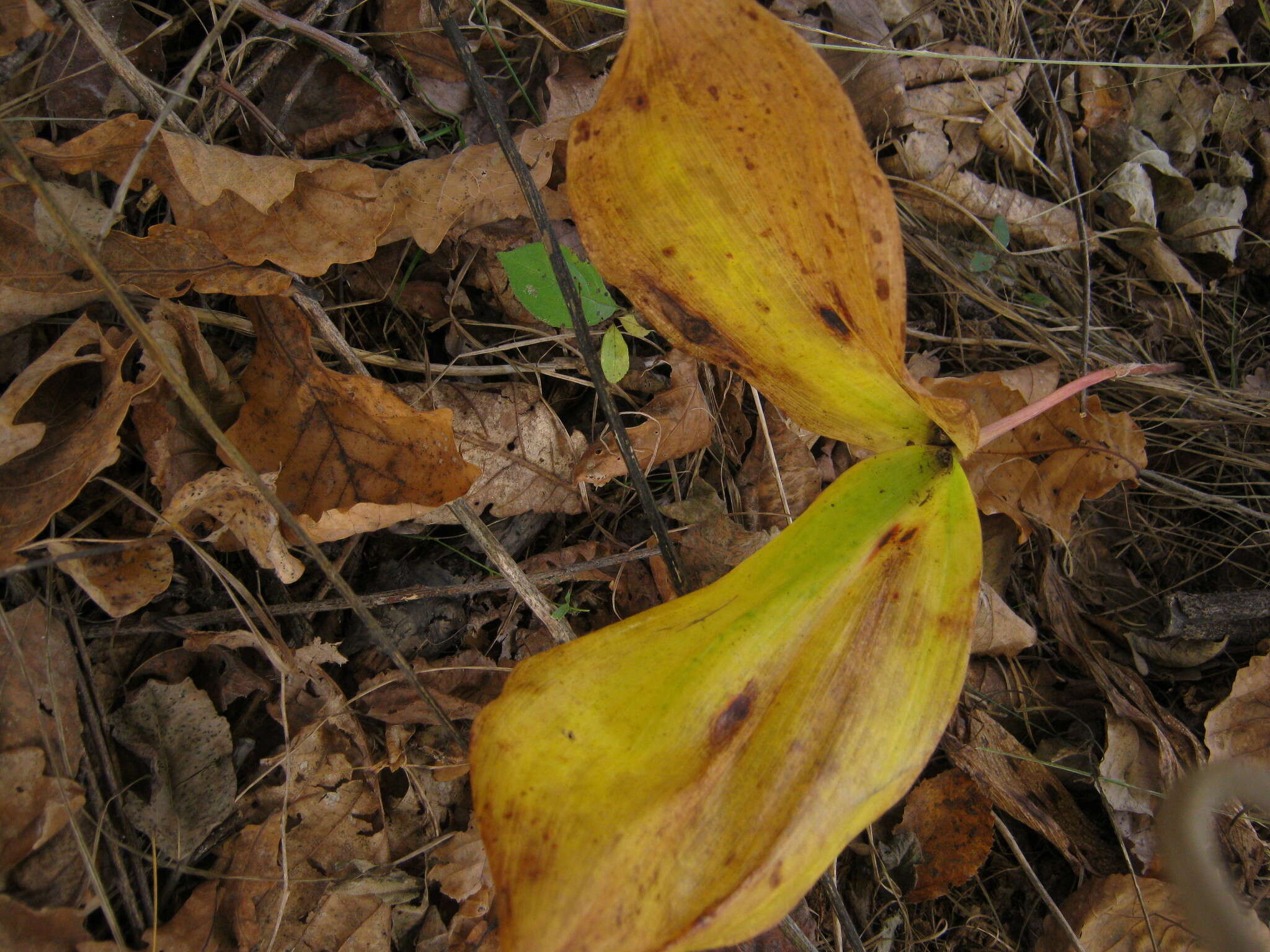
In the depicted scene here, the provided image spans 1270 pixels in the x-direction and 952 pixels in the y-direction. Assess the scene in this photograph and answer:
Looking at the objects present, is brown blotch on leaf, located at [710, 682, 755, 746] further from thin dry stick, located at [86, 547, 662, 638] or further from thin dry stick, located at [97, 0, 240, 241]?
thin dry stick, located at [97, 0, 240, 241]

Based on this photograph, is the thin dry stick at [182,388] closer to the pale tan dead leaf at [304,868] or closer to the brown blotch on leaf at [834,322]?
the pale tan dead leaf at [304,868]

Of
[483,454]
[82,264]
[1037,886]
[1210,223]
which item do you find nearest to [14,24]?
[82,264]

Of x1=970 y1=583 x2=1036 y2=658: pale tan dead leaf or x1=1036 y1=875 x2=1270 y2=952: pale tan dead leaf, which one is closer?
x1=1036 y1=875 x2=1270 y2=952: pale tan dead leaf

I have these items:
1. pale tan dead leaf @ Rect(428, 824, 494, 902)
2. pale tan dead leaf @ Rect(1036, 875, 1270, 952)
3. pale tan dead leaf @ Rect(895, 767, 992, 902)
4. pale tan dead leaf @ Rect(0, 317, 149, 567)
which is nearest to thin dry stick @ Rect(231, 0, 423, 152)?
pale tan dead leaf @ Rect(0, 317, 149, 567)

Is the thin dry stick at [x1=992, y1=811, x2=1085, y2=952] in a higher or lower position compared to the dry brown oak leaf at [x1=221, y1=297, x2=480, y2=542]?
lower

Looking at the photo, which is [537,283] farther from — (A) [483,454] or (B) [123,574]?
(B) [123,574]

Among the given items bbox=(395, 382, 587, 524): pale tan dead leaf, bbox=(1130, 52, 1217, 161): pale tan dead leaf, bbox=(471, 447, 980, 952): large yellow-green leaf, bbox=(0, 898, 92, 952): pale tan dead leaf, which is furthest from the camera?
bbox=(1130, 52, 1217, 161): pale tan dead leaf
